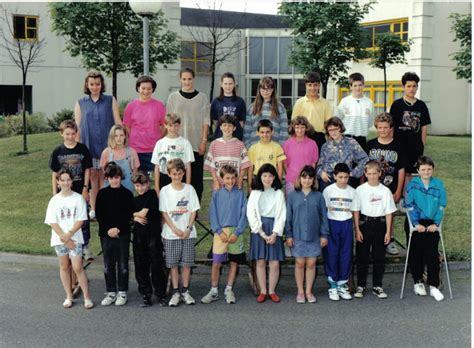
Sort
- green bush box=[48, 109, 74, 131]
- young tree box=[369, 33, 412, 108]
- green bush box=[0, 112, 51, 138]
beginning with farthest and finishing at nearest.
Result: green bush box=[48, 109, 74, 131] → green bush box=[0, 112, 51, 138] → young tree box=[369, 33, 412, 108]

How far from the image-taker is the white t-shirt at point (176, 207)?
6.26 meters

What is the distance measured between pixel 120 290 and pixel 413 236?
3.43 m

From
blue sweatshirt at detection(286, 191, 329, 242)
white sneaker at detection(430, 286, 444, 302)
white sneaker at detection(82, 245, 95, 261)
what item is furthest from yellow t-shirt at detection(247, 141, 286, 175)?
white sneaker at detection(82, 245, 95, 261)

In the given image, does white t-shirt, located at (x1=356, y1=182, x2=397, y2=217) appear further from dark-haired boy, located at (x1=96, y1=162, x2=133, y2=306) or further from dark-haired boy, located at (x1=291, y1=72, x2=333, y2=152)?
dark-haired boy, located at (x1=96, y1=162, x2=133, y2=306)

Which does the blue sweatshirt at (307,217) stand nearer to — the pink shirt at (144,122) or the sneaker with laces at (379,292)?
the sneaker with laces at (379,292)

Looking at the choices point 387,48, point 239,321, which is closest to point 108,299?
point 239,321

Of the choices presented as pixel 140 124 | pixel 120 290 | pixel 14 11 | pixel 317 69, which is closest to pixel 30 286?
pixel 120 290

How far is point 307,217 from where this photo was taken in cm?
630

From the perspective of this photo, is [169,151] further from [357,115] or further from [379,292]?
[379,292]

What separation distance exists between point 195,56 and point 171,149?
87.9ft

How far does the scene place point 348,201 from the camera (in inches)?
254

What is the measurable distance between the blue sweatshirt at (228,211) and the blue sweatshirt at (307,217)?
0.52 m

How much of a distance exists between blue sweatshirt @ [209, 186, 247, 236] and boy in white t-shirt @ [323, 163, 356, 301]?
102 cm

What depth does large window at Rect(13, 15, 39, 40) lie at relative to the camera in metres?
26.6
